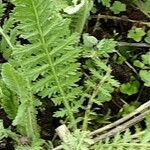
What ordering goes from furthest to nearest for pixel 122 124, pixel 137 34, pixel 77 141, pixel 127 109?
pixel 137 34 → pixel 127 109 → pixel 122 124 → pixel 77 141

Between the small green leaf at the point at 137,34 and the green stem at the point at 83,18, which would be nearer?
the green stem at the point at 83,18

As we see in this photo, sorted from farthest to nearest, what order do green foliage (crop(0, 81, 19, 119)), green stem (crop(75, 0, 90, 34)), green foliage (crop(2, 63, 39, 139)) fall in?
green stem (crop(75, 0, 90, 34)), green foliage (crop(0, 81, 19, 119)), green foliage (crop(2, 63, 39, 139))

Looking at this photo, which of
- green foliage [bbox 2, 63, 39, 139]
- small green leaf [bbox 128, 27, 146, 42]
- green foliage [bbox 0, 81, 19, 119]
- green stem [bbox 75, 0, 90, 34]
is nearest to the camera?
green foliage [bbox 2, 63, 39, 139]

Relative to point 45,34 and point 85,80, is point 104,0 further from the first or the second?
point 45,34

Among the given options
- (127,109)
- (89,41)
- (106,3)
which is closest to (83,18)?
(89,41)

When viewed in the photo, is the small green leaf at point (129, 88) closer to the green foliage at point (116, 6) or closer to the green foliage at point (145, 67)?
the green foliage at point (145, 67)

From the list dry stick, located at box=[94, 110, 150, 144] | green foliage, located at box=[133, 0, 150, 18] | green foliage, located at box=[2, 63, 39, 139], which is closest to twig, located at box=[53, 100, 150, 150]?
dry stick, located at box=[94, 110, 150, 144]

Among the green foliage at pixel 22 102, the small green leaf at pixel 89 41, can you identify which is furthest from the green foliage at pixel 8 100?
the small green leaf at pixel 89 41

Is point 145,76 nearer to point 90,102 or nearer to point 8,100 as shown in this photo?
point 90,102

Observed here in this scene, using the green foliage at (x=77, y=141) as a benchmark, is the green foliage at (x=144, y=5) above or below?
above

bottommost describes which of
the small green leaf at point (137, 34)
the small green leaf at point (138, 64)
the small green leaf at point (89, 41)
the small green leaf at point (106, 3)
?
the small green leaf at point (138, 64)

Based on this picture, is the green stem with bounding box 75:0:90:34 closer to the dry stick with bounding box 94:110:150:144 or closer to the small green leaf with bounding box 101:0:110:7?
the small green leaf with bounding box 101:0:110:7
